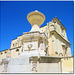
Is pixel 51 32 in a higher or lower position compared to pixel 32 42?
higher

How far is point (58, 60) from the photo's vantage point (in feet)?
→ 12.4

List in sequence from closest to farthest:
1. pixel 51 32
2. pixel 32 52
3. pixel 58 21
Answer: pixel 32 52, pixel 51 32, pixel 58 21

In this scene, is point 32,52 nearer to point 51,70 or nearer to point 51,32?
point 51,70

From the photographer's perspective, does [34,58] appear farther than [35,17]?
No

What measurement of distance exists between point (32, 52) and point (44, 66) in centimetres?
104

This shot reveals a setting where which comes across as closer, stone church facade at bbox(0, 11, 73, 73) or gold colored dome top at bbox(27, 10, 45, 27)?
stone church facade at bbox(0, 11, 73, 73)

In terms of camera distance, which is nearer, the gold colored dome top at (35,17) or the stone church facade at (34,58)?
the stone church facade at (34,58)

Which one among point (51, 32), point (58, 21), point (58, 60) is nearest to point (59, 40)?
point (51, 32)

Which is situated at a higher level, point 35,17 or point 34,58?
point 35,17

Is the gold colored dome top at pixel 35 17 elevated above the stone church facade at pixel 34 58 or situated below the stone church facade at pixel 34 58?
above

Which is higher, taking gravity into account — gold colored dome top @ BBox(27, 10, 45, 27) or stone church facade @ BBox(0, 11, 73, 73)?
gold colored dome top @ BBox(27, 10, 45, 27)

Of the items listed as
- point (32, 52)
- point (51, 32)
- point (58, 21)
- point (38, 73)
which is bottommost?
point (38, 73)

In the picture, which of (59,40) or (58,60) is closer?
(58,60)

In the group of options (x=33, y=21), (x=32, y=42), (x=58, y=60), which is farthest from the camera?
(x=33, y=21)
